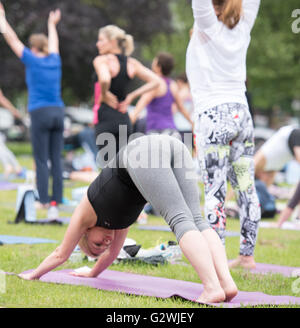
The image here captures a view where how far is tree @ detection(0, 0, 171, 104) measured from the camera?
2183cm

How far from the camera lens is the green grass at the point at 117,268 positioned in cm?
348

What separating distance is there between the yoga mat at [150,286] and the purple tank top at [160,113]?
3658 mm

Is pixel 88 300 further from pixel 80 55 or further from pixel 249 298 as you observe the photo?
pixel 80 55

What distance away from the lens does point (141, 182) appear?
3.60 meters

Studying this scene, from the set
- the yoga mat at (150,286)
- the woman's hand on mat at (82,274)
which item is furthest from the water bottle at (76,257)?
the woman's hand on mat at (82,274)

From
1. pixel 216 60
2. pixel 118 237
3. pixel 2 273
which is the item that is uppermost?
→ pixel 216 60

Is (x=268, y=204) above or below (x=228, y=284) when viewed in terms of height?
below

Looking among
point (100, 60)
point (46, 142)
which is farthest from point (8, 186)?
point (100, 60)

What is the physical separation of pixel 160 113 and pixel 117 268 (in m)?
3.66

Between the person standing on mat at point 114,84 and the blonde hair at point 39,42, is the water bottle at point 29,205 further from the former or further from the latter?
the blonde hair at point 39,42

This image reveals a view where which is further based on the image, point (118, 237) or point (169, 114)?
point (169, 114)
